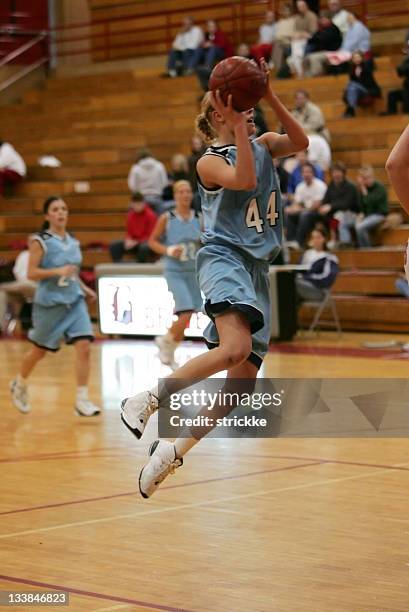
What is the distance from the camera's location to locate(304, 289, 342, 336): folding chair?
47.6ft

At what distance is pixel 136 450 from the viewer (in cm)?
767

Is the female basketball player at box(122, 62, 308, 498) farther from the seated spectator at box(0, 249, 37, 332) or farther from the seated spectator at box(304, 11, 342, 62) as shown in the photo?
the seated spectator at box(304, 11, 342, 62)

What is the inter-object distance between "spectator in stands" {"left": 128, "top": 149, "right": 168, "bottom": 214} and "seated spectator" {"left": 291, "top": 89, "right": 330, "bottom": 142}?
2376 mm

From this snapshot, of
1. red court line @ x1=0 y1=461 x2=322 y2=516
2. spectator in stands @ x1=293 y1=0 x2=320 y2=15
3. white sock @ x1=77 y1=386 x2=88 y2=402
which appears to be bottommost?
red court line @ x1=0 y1=461 x2=322 y2=516

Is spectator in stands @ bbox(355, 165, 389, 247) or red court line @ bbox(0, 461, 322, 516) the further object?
spectator in stands @ bbox(355, 165, 389, 247)

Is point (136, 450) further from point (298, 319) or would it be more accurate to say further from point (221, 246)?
point (298, 319)

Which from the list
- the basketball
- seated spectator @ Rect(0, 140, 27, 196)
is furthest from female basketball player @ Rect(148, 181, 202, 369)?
seated spectator @ Rect(0, 140, 27, 196)

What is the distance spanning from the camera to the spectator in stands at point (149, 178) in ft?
60.4

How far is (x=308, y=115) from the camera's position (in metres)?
17.4

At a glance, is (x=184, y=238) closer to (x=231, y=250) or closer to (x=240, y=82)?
(x=231, y=250)

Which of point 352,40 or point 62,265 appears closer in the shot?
point 62,265

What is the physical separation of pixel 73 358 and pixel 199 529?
28.1 ft

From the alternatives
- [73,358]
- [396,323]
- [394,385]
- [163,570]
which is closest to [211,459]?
[163,570]

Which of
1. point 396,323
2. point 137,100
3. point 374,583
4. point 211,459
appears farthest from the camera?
point 137,100
